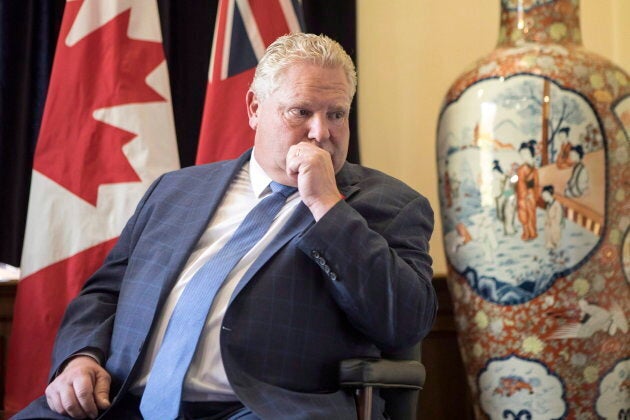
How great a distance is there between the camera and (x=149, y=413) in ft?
5.86

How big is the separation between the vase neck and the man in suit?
756 millimetres

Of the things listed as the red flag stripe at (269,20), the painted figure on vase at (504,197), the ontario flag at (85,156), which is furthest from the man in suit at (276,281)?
the red flag stripe at (269,20)

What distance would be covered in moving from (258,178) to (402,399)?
1.93 feet

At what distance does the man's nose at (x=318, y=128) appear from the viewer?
191cm

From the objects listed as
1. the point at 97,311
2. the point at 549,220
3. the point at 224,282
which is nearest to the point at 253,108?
the point at 224,282

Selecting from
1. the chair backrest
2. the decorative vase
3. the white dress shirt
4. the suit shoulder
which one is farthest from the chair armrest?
the decorative vase

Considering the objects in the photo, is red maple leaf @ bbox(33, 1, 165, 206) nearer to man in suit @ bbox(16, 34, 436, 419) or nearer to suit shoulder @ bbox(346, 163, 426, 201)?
man in suit @ bbox(16, 34, 436, 419)

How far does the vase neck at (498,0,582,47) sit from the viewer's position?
2.52 m

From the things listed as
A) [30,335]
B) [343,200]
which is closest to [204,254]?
[343,200]

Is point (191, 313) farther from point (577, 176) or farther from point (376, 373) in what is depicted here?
point (577, 176)

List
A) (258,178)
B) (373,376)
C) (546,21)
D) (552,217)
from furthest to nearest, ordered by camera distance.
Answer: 1. (546,21)
2. (552,217)
3. (258,178)
4. (373,376)

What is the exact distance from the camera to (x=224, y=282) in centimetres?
187

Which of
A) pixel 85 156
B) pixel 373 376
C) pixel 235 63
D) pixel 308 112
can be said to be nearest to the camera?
pixel 373 376

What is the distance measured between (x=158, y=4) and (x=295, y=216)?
55.2 inches
